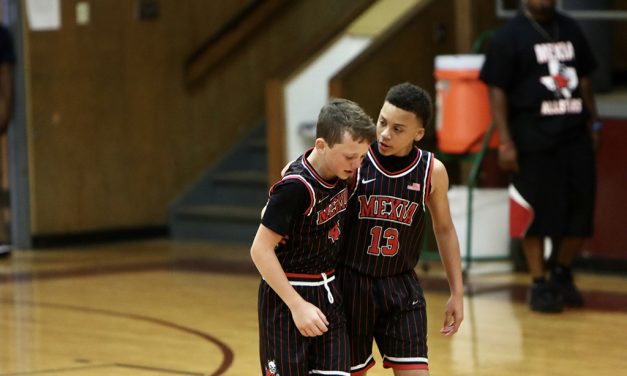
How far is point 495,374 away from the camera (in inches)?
208

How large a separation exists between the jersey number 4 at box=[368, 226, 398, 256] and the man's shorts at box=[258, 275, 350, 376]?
25 cm

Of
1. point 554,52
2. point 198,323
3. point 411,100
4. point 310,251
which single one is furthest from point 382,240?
A: point 554,52

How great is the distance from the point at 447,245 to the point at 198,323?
289 cm

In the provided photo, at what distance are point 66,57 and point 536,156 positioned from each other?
4431mm

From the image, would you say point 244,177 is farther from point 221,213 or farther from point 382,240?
point 382,240

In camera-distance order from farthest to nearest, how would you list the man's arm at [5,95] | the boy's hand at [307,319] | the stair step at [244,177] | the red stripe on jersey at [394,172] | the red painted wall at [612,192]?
the stair step at [244,177]
the man's arm at [5,95]
the red painted wall at [612,192]
the red stripe on jersey at [394,172]
the boy's hand at [307,319]

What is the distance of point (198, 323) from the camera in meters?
6.60

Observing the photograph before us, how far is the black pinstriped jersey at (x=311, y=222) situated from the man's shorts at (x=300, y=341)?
0.18 feet

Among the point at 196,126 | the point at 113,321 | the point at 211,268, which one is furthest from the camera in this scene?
the point at 196,126

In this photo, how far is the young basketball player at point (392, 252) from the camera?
3.88 metres

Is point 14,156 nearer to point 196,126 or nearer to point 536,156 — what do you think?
point 196,126

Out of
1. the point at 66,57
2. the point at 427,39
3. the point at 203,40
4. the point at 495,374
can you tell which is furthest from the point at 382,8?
the point at 495,374

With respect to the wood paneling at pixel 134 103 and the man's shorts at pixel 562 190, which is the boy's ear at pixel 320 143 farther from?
the wood paneling at pixel 134 103

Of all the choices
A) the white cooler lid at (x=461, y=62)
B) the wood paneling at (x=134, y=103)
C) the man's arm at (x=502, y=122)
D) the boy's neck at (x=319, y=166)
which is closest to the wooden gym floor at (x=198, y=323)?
the man's arm at (x=502, y=122)
